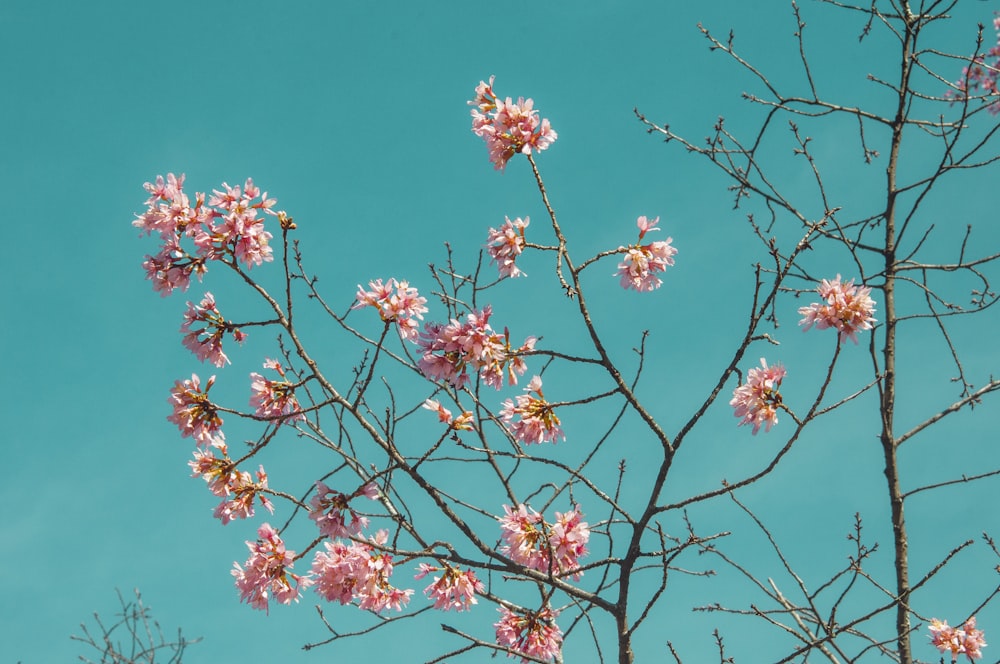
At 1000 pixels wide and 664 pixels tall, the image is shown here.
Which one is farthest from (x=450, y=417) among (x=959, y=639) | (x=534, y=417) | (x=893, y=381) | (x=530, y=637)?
(x=959, y=639)

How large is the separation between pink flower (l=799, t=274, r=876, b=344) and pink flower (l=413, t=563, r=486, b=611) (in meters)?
1.78

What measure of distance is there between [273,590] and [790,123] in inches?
148

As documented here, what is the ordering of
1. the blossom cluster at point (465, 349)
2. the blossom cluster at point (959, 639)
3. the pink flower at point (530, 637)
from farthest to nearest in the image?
the blossom cluster at point (959, 639), the pink flower at point (530, 637), the blossom cluster at point (465, 349)

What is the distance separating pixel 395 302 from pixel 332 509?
0.86 metres

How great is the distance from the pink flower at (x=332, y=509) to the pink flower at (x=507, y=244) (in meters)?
1.16

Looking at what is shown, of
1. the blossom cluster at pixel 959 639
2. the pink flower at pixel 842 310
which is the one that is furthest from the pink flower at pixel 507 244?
the blossom cluster at pixel 959 639

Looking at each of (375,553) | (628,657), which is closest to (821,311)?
(628,657)

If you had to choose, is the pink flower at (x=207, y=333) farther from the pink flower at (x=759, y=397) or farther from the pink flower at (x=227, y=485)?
the pink flower at (x=759, y=397)

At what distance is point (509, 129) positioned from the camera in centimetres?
401

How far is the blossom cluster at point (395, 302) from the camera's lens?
11.9ft

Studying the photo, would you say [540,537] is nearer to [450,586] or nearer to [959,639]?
[450,586]

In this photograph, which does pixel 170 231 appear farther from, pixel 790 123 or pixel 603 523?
pixel 790 123

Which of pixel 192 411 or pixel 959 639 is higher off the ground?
pixel 192 411

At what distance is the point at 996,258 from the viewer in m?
4.82
